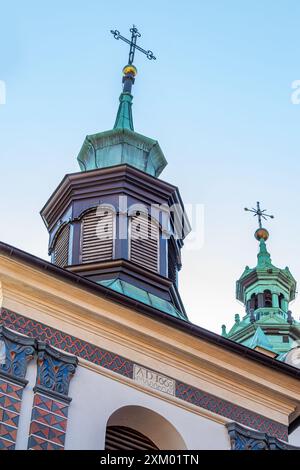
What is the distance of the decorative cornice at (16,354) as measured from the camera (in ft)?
45.5

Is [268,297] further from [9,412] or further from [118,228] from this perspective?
[9,412]

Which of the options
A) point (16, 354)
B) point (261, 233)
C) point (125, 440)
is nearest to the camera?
point (16, 354)

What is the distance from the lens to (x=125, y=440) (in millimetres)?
14969

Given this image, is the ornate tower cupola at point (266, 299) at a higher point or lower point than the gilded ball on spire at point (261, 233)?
lower

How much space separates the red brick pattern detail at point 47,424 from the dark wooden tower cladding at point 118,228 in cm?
426

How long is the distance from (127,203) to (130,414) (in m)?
5.47

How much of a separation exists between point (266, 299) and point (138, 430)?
68.6ft

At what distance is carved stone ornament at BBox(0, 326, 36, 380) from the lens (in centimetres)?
1391

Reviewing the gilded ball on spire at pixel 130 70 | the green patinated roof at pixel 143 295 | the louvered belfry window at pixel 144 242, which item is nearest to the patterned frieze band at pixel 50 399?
the green patinated roof at pixel 143 295

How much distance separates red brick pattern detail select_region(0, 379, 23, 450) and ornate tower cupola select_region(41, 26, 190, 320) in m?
3.95

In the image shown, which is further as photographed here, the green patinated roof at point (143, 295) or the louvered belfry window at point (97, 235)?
the louvered belfry window at point (97, 235)

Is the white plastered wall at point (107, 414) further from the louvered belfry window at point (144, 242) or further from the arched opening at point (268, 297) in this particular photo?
the arched opening at point (268, 297)

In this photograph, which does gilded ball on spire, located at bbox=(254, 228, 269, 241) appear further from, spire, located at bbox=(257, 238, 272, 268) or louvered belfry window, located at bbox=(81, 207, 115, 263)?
louvered belfry window, located at bbox=(81, 207, 115, 263)

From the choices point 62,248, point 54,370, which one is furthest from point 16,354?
point 62,248
